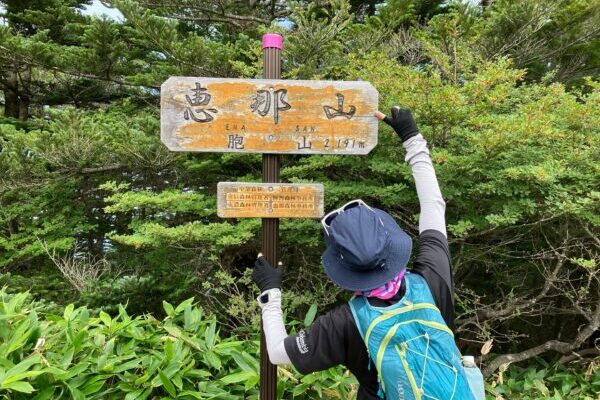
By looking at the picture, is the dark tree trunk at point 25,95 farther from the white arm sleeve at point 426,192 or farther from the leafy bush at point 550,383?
the leafy bush at point 550,383

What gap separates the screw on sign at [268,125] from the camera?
232 centimetres

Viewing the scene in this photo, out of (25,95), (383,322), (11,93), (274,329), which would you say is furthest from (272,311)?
(11,93)

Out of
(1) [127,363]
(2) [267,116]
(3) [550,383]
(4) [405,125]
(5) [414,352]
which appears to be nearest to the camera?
(5) [414,352]

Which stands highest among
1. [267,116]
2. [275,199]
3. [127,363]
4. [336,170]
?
[267,116]

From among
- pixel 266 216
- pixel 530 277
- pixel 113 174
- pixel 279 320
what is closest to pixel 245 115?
pixel 266 216

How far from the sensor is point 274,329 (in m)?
1.70

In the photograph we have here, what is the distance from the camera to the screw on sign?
232 cm

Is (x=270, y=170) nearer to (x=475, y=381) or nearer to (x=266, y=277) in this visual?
(x=266, y=277)

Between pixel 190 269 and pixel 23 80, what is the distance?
5.36 metres

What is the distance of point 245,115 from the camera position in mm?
2350

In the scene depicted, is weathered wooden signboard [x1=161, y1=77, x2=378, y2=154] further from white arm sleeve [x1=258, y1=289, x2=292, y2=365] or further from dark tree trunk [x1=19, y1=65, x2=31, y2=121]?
dark tree trunk [x1=19, y1=65, x2=31, y2=121]

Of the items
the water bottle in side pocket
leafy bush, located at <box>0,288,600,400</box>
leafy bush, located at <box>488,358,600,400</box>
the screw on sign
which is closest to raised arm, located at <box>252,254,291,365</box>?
the screw on sign

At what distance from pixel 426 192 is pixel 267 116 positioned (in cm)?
94

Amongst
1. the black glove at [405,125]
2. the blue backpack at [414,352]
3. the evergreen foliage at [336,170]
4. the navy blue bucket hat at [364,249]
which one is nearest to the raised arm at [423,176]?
the black glove at [405,125]
